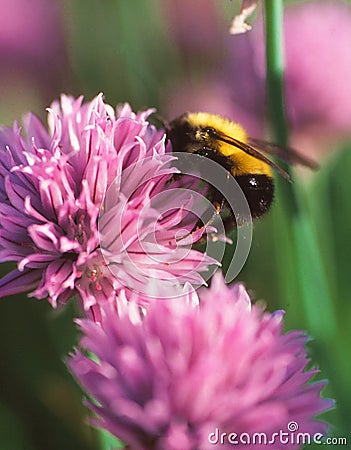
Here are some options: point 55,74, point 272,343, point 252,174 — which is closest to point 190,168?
→ point 252,174

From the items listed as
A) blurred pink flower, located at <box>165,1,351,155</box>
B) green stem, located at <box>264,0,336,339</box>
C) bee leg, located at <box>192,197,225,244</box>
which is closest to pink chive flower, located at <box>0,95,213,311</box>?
bee leg, located at <box>192,197,225,244</box>

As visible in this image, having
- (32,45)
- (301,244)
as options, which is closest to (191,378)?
(301,244)

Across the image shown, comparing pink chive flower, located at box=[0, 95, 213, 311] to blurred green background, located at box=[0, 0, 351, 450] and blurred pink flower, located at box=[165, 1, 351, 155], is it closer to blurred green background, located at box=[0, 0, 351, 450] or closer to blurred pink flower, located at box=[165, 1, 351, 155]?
blurred green background, located at box=[0, 0, 351, 450]

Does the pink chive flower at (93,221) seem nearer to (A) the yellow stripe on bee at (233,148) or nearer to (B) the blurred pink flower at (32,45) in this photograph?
(A) the yellow stripe on bee at (233,148)

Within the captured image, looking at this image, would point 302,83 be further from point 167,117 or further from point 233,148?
point 233,148

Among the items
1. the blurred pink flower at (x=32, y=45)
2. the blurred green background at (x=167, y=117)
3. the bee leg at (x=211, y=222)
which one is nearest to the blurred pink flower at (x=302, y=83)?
the blurred green background at (x=167, y=117)

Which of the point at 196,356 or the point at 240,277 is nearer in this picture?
the point at 196,356

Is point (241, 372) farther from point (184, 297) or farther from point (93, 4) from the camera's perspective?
point (93, 4)
